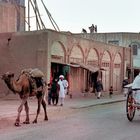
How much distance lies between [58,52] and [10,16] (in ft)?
Answer: 30.0

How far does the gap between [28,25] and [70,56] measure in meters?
8.08

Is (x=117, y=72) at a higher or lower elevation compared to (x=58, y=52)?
lower

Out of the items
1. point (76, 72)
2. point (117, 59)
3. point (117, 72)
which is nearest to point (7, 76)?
point (76, 72)

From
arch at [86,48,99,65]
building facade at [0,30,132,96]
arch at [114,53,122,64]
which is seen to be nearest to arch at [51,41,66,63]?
building facade at [0,30,132,96]

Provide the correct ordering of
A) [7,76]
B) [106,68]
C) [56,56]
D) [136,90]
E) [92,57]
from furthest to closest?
[106,68]
[92,57]
[56,56]
[136,90]
[7,76]

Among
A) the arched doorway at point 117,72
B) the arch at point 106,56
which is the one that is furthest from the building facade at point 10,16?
the arched doorway at point 117,72

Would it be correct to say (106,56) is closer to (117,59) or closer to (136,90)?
(117,59)

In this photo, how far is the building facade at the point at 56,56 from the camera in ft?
101

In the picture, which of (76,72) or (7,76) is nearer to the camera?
(7,76)

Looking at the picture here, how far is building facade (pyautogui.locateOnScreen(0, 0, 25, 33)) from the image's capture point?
39.2 metres

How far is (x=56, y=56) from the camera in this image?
32156 mm

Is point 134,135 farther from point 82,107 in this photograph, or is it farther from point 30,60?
point 30,60

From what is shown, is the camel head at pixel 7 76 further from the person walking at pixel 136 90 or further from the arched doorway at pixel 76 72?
the arched doorway at pixel 76 72

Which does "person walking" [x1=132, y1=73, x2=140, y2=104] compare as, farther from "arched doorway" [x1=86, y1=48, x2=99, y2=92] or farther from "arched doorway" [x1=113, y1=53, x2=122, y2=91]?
"arched doorway" [x1=113, y1=53, x2=122, y2=91]
